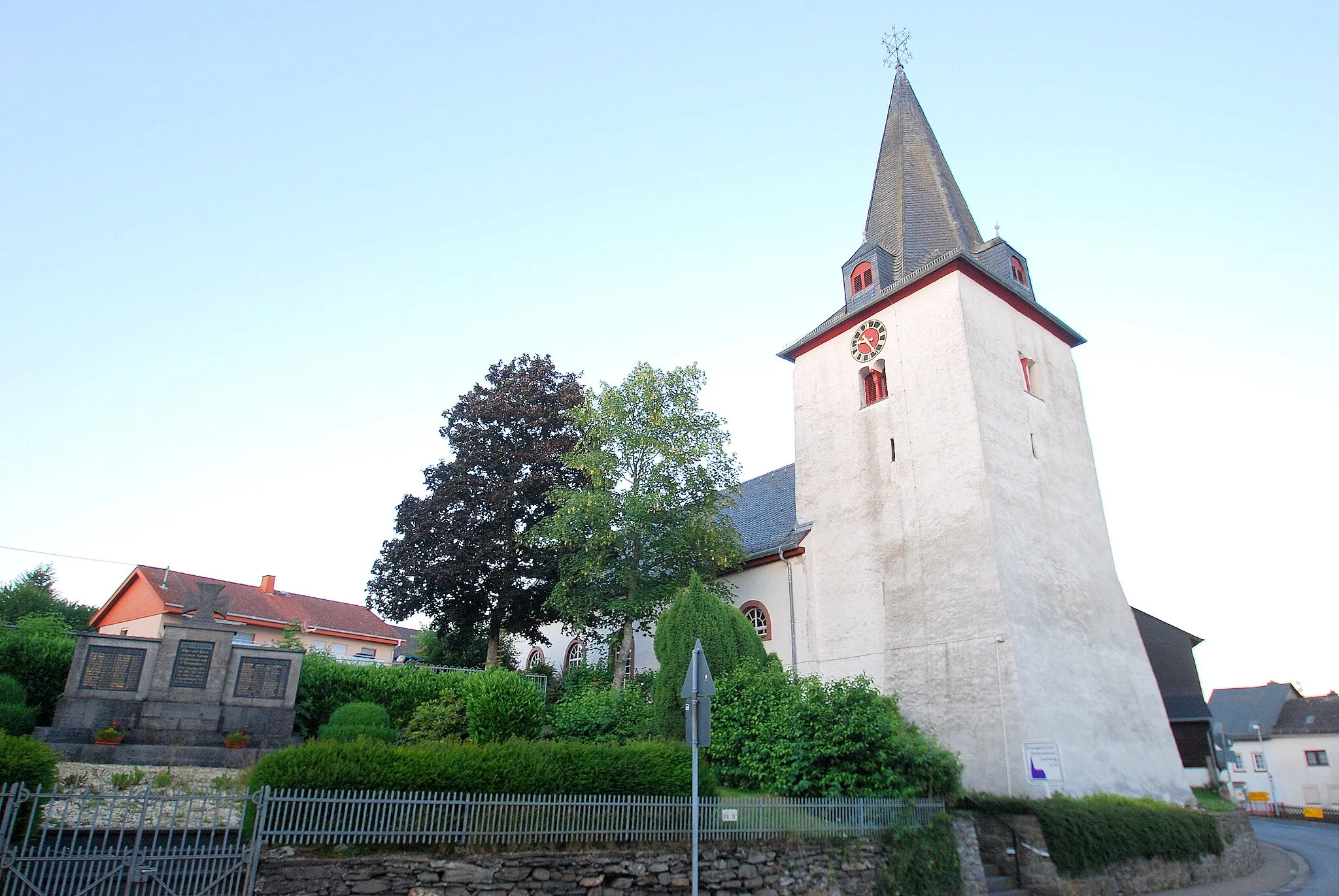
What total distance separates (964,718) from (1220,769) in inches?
404

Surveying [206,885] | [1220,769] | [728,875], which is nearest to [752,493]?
[1220,769]

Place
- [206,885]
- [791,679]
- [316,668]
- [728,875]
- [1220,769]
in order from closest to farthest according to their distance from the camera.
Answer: [206,885] → [728,875] → [791,679] → [316,668] → [1220,769]

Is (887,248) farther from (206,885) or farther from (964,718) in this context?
(206,885)

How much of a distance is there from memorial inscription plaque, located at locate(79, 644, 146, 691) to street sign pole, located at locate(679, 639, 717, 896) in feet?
35.1

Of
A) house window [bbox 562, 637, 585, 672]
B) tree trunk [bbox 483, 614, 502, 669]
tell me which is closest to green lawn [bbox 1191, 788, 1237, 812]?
tree trunk [bbox 483, 614, 502, 669]

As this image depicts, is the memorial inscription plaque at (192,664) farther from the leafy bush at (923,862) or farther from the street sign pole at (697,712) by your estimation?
the leafy bush at (923,862)

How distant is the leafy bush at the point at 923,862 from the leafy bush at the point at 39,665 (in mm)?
15277

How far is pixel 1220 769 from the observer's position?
2153 cm

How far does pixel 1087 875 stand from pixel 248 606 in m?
34.9

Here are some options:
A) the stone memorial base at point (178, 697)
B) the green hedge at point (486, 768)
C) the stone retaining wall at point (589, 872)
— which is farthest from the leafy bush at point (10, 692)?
the stone retaining wall at point (589, 872)

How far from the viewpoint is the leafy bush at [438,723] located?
Answer: 16.6 meters

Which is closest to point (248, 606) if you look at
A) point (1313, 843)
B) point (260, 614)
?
point (260, 614)

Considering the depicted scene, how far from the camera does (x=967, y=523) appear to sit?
18.3m

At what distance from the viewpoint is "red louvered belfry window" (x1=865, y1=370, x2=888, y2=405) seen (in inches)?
870
